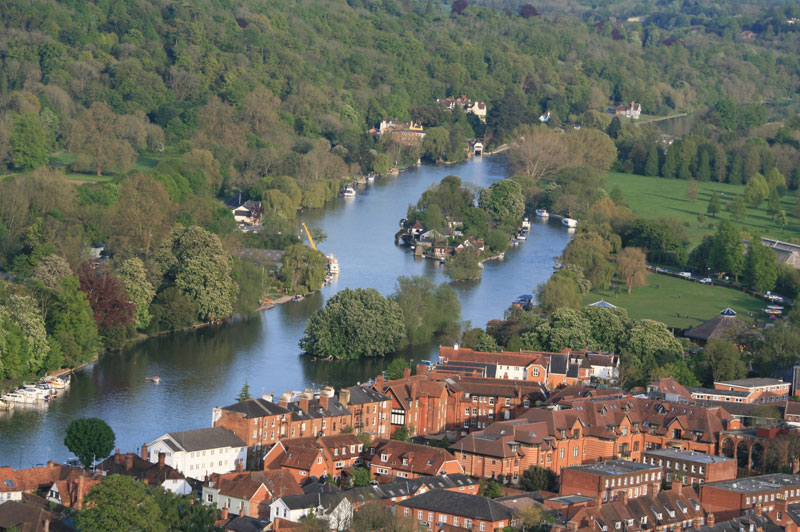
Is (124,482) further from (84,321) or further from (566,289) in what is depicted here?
(566,289)

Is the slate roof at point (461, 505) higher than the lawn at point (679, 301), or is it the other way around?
the lawn at point (679, 301)

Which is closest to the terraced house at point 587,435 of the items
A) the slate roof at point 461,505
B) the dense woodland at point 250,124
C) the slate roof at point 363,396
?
the slate roof at point 363,396

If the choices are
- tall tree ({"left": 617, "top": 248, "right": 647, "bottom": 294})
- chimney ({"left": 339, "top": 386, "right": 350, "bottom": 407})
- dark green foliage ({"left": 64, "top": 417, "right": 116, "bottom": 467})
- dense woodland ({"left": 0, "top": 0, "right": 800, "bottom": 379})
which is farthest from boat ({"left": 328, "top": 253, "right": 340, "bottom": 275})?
dark green foliage ({"left": 64, "top": 417, "right": 116, "bottom": 467})

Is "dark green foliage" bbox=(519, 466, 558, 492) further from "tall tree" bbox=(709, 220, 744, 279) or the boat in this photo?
"tall tree" bbox=(709, 220, 744, 279)

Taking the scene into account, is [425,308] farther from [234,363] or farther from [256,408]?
[256,408]

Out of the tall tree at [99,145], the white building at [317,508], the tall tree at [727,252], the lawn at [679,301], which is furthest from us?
the tall tree at [99,145]

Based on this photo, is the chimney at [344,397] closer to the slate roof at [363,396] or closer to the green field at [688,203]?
the slate roof at [363,396]
